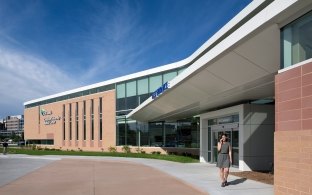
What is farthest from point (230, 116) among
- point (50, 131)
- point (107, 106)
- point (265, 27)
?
point (50, 131)

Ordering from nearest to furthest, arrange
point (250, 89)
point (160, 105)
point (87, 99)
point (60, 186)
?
point (60, 186) < point (250, 89) < point (160, 105) < point (87, 99)

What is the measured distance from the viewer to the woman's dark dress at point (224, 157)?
13.0 meters

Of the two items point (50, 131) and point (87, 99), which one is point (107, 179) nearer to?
point (87, 99)

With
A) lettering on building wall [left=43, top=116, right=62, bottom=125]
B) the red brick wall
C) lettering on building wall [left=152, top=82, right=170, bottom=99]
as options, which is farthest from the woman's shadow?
lettering on building wall [left=43, top=116, right=62, bottom=125]

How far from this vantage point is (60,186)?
13.5 m

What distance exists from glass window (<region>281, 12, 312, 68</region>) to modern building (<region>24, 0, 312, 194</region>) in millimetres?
21

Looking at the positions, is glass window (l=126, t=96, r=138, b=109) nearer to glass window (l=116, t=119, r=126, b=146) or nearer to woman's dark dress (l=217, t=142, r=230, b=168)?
glass window (l=116, t=119, r=126, b=146)

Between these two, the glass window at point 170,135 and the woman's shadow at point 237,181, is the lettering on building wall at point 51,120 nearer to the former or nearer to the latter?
the glass window at point 170,135

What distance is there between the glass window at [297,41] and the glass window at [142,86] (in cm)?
3055

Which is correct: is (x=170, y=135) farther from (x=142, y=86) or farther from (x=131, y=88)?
(x=131, y=88)

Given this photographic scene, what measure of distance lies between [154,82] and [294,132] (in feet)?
99.3

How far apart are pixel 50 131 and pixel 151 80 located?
28082 millimetres

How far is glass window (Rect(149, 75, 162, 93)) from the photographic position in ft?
124

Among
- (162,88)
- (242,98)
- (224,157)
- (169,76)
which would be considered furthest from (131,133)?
(224,157)
